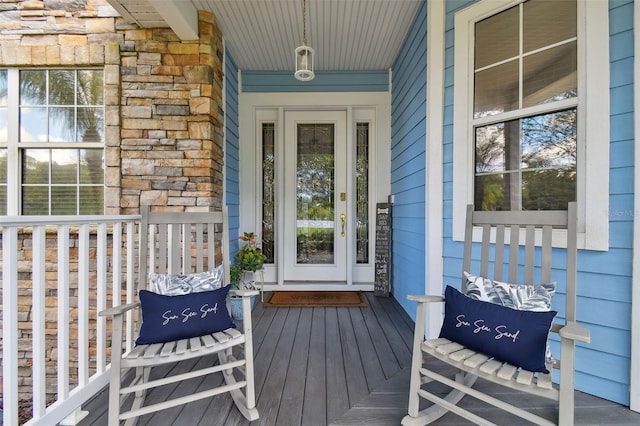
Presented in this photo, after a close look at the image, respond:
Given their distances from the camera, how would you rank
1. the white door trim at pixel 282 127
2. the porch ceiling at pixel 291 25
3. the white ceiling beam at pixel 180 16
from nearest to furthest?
the white ceiling beam at pixel 180 16, the porch ceiling at pixel 291 25, the white door trim at pixel 282 127

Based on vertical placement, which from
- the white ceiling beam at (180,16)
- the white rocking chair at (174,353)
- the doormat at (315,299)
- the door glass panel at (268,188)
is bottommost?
the doormat at (315,299)

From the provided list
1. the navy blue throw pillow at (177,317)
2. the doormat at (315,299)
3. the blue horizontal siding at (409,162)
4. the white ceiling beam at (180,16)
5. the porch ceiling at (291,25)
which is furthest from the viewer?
the doormat at (315,299)

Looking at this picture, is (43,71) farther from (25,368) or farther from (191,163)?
(25,368)

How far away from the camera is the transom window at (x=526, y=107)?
1.83 metres

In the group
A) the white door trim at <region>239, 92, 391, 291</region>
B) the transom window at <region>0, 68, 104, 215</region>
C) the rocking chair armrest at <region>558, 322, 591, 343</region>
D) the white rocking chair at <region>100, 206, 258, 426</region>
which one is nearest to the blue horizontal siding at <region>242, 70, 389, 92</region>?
the white door trim at <region>239, 92, 391, 291</region>

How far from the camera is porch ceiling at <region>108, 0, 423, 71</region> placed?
2.57 metres

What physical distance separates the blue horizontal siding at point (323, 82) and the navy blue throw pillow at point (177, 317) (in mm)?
2964

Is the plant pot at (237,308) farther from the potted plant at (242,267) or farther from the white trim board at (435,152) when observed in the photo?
the white trim board at (435,152)

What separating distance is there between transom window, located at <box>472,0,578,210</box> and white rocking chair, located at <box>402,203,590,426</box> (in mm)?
329

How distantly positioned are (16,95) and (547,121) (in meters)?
4.32

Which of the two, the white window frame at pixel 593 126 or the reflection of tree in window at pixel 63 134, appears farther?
the reflection of tree in window at pixel 63 134

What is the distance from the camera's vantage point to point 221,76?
309 cm

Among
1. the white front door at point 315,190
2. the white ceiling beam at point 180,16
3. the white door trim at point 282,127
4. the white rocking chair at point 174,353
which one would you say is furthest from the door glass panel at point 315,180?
the white rocking chair at point 174,353

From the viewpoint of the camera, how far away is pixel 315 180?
3.91 m
